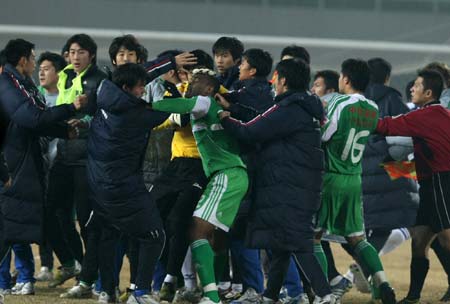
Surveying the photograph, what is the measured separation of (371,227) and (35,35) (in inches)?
798

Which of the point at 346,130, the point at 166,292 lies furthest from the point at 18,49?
the point at 346,130

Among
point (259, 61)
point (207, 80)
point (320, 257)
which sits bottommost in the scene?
point (320, 257)

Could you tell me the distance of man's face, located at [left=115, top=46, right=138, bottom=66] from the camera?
905cm

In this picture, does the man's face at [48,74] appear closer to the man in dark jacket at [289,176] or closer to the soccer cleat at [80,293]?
the soccer cleat at [80,293]

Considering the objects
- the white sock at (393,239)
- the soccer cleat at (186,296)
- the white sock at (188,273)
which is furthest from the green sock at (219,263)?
the white sock at (393,239)

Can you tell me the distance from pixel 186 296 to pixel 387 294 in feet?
4.73

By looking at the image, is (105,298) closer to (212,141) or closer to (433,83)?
(212,141)

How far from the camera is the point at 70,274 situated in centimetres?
973

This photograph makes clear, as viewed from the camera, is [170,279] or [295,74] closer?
[295,74]

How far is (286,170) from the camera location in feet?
26.2

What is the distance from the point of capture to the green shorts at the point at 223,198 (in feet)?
26.3

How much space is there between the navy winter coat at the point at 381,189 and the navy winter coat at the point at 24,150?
3.09 metres

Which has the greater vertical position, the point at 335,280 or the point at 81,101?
the point at 81,101

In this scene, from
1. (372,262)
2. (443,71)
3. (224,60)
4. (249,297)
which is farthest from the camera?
(443,71)
